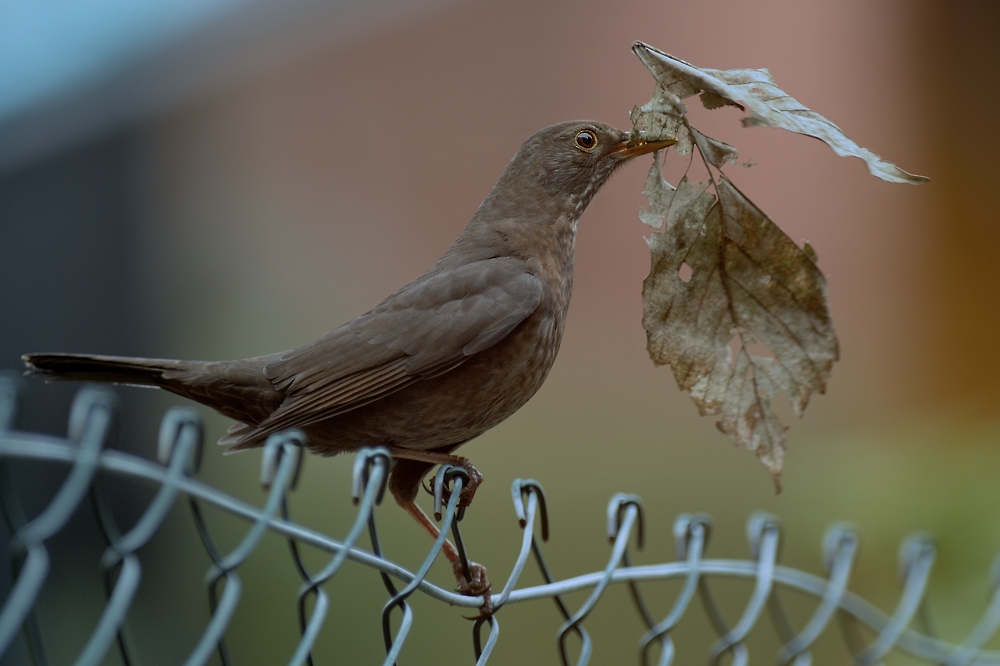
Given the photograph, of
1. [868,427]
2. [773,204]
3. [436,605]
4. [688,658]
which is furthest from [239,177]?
[868,427]

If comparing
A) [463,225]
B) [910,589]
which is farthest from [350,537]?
[463,225]

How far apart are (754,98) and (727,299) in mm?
425

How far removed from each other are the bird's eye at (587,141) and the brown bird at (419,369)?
94 mm

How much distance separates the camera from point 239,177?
21.6 ft

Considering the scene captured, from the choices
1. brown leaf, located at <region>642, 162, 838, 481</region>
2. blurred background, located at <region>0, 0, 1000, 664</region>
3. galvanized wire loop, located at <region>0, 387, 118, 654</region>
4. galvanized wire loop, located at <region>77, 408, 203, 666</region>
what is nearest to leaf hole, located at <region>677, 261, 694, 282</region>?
brown leaf, located at <region>642, 162, 838, 481</region>

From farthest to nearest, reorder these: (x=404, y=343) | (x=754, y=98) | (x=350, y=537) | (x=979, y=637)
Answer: (x=979, y=637) → (x=404, y=343) → (x=754, y=98) → (x=350, y=537)

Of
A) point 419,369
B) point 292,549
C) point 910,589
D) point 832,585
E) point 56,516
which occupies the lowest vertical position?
point 910,589

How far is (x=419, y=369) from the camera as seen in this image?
213 centimetres

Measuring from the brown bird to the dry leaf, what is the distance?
0.32 meters

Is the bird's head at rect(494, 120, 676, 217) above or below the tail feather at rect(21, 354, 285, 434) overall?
above

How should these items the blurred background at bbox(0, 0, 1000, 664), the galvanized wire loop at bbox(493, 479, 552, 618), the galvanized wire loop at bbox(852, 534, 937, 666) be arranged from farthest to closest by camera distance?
the blurred background at bbox(0, 0, 1000, 664) < the galvanized wire loop at bbox(852, 534, 937, 666) < the galvanized wire loop at bbox(493, 479, 552, 618)

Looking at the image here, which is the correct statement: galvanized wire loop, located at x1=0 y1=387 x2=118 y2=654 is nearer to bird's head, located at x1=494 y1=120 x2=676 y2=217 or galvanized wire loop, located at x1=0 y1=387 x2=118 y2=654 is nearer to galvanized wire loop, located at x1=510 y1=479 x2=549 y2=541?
galvanized wire loop, located at x1=510 y1=479 x2=549 y2=541

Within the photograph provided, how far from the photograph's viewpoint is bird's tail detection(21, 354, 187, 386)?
1956 millimetres

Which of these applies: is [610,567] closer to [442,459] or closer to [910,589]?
[442,459]
